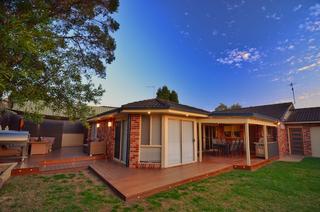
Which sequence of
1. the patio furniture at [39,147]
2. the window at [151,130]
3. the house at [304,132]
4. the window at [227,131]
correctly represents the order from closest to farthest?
the window at [151,130] < the patio furniture at [39,147] < the house at [304,132] < the window at [227,131]

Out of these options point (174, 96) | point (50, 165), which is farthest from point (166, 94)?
point (50, 165)

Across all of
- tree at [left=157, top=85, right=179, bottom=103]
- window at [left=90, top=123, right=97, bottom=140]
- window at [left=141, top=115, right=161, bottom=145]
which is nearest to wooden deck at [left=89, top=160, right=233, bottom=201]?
window at [left=141, top=115, right=161, bottom=145]

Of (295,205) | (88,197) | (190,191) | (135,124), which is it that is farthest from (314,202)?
(135,124)

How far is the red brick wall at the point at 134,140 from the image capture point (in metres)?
7.22

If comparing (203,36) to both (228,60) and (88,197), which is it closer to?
(228,60)

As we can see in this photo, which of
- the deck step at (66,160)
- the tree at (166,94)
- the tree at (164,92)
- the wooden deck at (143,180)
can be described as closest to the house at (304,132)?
the tree at (166,94)

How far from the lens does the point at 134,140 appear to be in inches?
289

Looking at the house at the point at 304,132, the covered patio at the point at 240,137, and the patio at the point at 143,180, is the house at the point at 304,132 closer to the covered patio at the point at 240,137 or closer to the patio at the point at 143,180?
the covered patio at the point at 240,137

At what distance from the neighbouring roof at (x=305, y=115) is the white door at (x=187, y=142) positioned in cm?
1129

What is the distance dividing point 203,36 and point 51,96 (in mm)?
11957

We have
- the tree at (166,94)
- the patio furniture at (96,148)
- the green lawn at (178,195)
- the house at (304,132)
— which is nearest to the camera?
the green lawn at (178,195)

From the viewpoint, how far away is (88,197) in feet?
13.8

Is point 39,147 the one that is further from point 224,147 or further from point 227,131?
point 227,131

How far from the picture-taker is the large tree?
8.42 ft
